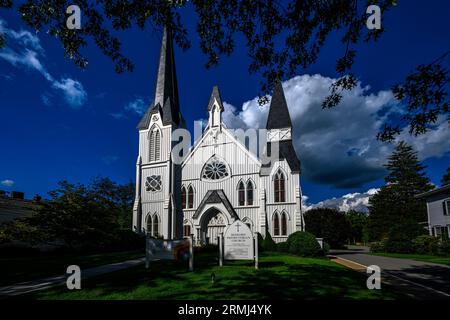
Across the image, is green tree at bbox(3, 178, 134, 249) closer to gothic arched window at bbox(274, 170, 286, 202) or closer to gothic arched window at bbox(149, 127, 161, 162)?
gothic arched window at bbox(149, 127, 161, 162)

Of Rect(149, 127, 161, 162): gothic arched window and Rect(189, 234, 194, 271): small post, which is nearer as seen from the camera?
Rect(189, 234, 194, 271): small post

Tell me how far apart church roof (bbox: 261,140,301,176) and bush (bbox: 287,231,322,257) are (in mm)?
8862

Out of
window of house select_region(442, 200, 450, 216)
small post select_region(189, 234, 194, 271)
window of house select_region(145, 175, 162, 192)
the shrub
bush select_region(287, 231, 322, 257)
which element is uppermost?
window of house select_region(145, 175, 162, 192)

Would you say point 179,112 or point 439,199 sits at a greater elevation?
point 179,112

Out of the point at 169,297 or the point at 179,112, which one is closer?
the point at 169,297

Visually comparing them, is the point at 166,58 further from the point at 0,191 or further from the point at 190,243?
the point at 190,243

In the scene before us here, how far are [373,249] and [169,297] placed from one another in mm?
31473

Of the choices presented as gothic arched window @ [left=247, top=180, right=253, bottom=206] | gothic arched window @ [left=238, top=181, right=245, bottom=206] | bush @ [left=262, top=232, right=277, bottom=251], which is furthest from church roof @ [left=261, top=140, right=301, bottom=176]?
bush @ [left=262, top=232, right=277, bottom=251]

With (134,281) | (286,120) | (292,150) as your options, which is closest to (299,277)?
(134,281)

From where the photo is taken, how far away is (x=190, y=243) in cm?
1185

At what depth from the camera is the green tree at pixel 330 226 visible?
36125 mm

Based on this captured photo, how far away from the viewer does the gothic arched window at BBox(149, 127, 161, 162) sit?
32.8 m
